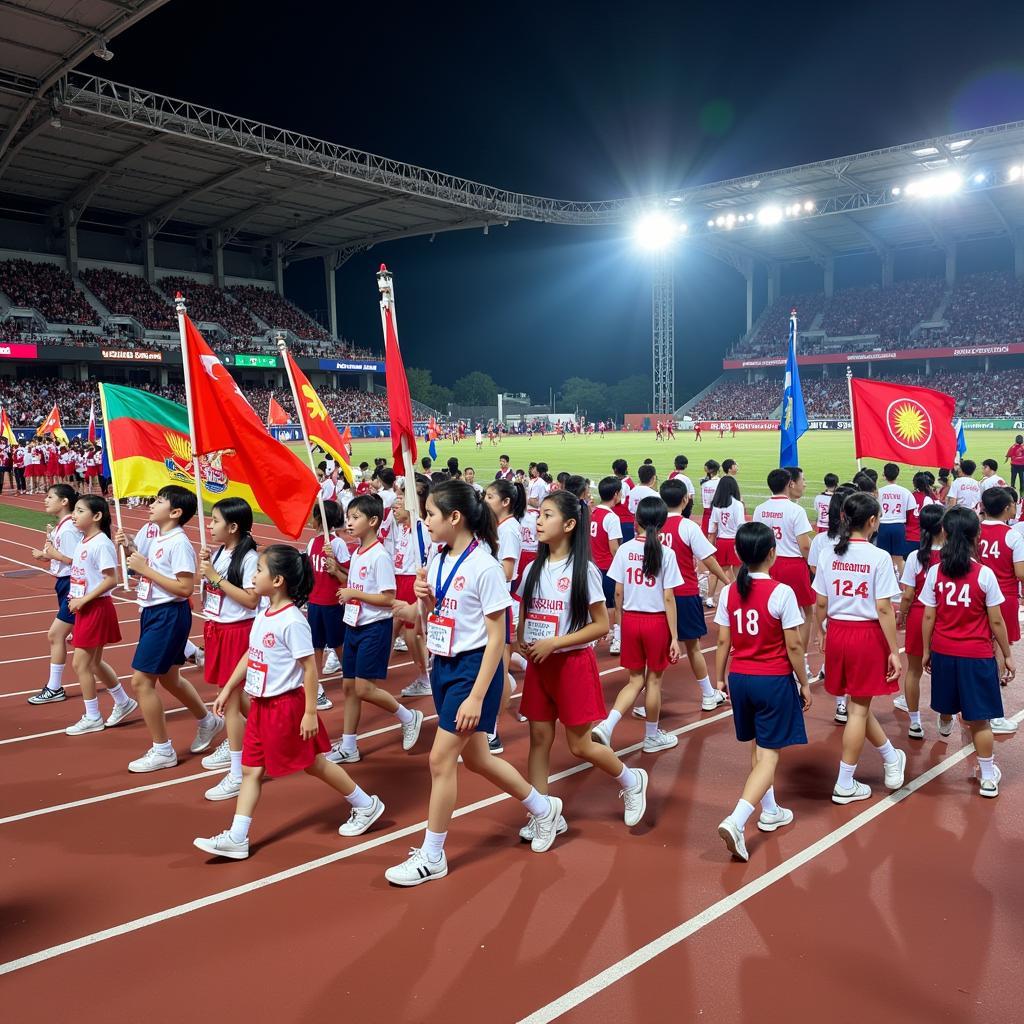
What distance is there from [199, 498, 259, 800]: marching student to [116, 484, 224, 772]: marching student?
0.22m

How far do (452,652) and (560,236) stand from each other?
231 feet

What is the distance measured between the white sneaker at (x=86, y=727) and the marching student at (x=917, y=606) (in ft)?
20.8

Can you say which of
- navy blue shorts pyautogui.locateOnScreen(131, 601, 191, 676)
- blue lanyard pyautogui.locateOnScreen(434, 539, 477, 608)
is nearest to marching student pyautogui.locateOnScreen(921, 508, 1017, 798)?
blue lanyard pyautogui.locateOnScreen(434, 539, 477, 608)

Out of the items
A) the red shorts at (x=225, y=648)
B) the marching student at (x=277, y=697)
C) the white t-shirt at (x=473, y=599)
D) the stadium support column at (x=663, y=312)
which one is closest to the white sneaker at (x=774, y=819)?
the white t-shirt at (x=473, y=599)

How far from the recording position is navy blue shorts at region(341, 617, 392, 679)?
5738mm

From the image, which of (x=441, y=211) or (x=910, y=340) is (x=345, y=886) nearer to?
(x=441, y=211)

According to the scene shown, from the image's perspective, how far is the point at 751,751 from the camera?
19.7 feet

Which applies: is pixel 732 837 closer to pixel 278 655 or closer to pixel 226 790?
pixel 278 655

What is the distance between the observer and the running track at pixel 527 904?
132 inches

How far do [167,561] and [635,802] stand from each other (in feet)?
11.5

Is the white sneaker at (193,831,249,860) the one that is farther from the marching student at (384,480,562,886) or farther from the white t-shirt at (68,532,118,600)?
the white t-shirt at (68,532,118,600)

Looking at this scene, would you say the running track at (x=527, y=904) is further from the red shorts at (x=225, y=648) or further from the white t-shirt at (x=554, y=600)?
the white t-shirt at (x=554, y=600)

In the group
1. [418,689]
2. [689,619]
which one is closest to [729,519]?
[689,619]

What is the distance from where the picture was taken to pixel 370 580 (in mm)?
5738
